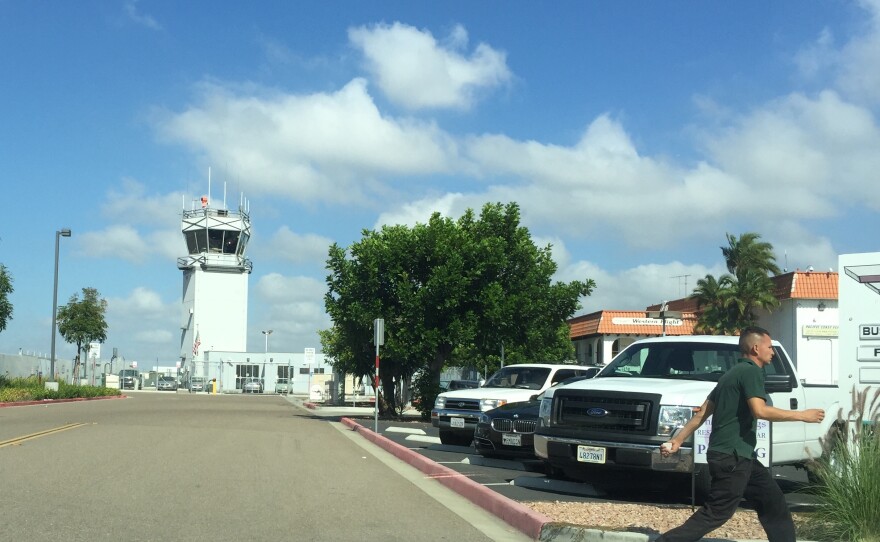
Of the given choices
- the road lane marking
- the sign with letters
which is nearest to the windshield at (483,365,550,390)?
the road lane marking

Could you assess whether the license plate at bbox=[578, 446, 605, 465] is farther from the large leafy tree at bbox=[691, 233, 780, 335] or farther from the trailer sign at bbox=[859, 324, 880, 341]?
the large leafy tree at bbox=[691, 233, 780, 335]

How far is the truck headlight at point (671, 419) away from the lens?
393 inches

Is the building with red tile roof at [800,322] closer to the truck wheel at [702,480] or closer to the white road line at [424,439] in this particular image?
the white road line at [424,439]

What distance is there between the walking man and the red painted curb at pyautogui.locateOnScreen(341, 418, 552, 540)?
2.13 meters

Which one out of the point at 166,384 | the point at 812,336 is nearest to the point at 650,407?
the point at 812,336

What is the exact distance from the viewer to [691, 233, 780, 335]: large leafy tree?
57.7 meters

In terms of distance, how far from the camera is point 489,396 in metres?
18.2

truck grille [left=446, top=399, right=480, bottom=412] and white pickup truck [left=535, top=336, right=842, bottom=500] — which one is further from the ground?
white pickup truck [left=535, top=336, right=842, bottom=500]

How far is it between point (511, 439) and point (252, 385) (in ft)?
269

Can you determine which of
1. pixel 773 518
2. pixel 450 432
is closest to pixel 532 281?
→ pixel 450 432

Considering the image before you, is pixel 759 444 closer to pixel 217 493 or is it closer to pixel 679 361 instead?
pixel 679 361

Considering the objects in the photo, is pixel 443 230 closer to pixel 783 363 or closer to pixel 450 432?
pixel 450 432

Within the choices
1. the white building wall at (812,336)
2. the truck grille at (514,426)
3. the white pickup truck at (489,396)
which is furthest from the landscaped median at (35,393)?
the white building wall at (812,336)

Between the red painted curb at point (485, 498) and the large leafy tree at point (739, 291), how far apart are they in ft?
148
